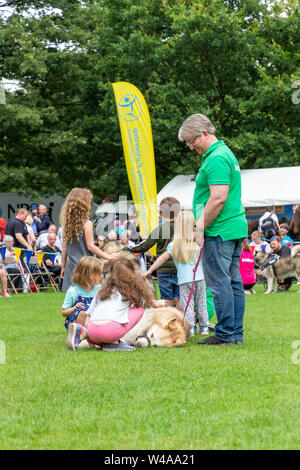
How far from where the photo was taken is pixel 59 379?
5.46 meters

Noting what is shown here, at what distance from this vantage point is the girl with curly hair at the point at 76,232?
8047 millimetres

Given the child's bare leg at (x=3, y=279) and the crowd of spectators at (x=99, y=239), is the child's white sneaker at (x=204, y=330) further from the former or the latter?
the child's bare leg at (x=3, y=279)

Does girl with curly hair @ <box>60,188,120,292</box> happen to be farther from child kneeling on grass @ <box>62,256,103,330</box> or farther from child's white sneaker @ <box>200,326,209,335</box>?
child's white sneaker @ <box>200,326,209,335</box>

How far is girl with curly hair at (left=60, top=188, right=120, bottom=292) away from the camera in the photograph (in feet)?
26.4

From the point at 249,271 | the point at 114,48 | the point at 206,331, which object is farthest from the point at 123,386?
the point at 114,48

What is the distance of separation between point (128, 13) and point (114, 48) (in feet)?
4.97

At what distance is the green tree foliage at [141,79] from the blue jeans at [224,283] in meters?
21.5

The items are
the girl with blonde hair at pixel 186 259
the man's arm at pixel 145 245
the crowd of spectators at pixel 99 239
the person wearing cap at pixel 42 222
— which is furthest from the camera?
the person wearing cap at pixel 42 222

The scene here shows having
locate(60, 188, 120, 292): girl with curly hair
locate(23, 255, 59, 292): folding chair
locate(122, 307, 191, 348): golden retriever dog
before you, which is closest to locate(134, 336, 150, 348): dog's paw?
locate(122, 307, 191, 348): golden retriever dog

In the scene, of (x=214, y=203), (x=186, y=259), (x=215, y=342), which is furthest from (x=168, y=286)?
(x=214, y=203)

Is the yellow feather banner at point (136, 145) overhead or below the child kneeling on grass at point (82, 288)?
overhead

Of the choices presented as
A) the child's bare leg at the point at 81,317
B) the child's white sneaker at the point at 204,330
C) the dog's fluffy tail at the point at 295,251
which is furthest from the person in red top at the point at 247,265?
the child's bare leg at the point at 81,317

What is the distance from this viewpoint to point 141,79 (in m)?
30.5

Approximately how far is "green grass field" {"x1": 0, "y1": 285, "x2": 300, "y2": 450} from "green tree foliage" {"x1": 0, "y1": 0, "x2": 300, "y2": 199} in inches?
879
